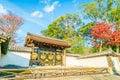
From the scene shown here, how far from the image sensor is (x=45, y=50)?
15.5 metres

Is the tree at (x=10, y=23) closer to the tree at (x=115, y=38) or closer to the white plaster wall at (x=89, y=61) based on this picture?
the white plaster wall at (x=89, y=61)

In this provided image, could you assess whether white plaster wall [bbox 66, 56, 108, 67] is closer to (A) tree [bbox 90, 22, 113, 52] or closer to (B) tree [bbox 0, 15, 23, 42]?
(A) tree [bbox 90, 22, 113, 52]

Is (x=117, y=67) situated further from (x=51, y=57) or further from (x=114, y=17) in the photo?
(x=114, y=17)

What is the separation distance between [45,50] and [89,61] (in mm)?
→ 10004

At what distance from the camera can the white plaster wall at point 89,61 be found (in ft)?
67.8

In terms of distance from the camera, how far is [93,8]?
30.9 metres

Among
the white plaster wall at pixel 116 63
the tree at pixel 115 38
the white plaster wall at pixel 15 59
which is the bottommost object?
the white plaster wall at pixel 116 63

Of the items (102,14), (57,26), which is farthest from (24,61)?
(102,14)

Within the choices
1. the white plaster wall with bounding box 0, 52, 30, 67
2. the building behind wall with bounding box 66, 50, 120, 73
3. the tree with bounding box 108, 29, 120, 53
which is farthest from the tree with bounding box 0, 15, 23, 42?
the tree with bounding box 108, 29, 120, 53

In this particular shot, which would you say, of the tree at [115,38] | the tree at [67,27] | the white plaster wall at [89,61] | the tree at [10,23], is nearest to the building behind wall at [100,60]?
the white plaster wall at [89,61]

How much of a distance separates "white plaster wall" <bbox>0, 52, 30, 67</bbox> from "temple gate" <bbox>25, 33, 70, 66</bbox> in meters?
4.02

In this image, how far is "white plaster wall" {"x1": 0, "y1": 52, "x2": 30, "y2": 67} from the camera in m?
17.3

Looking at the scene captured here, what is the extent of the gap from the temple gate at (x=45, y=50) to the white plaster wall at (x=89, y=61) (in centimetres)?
683

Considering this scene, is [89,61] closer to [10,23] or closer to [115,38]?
[115,38]
